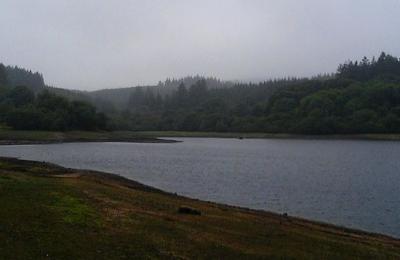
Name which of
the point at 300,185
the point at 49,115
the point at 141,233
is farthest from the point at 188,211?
the point at 49,115

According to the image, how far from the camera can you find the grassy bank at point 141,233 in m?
19.0

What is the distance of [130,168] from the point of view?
8425cm

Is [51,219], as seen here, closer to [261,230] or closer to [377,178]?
[261,230]

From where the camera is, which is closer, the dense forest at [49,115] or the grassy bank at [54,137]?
the grassy bank at [54,137]

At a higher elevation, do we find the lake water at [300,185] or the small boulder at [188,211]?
the small boulder at [188,211]

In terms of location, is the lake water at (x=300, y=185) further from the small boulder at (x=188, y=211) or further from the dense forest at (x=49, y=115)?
the dense forest at (x=49, y=115)

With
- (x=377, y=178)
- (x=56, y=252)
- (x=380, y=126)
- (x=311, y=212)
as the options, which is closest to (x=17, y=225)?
(x=56, y=252)

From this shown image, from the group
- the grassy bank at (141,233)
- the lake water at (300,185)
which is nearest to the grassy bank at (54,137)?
the lake water at (300,185)

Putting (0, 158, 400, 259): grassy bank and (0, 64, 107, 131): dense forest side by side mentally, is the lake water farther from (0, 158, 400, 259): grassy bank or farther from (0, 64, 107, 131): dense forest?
(0, 64, 107, 131): dense forest

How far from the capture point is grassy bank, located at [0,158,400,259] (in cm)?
1895

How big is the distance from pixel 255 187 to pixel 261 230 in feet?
107

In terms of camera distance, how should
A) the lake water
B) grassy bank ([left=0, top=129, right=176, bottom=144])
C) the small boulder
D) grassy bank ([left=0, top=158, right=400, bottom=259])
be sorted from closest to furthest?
grassy bank ([left=0, top=158, right=400, bottom=259])
the small boulder
the lake water
grassy bank ([left=0, top=129, right=176, bottom=144])

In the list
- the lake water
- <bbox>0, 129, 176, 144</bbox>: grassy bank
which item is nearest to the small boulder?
the lake water

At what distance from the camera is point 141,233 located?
22.9 m
